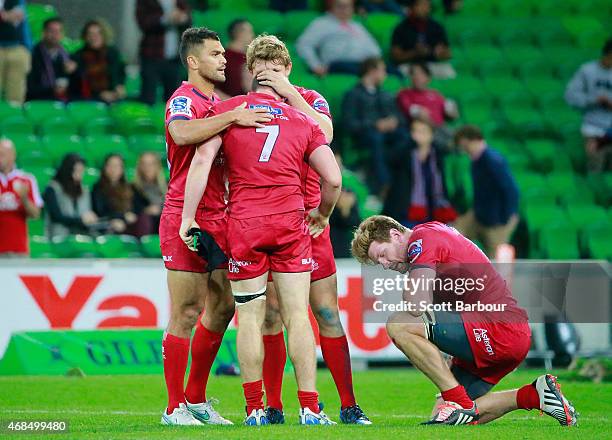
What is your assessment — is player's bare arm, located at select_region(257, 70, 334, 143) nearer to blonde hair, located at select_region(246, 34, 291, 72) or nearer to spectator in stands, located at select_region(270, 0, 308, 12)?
blonde hair, located at select_region(246, 34, 291, 72)

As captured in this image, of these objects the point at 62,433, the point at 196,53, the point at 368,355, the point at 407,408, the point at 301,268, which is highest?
the point at 196,53

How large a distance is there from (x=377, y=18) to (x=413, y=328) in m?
11.4

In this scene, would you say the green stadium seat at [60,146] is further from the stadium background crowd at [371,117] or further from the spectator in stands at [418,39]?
the spectator in stands at [418,39]

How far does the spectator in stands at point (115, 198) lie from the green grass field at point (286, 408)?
A: 2.53 m

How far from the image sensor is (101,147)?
1565cm

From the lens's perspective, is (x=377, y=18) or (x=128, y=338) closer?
(x=128, y=338)

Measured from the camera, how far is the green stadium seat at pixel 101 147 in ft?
51.0

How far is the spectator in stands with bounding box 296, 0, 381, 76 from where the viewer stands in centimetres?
1677

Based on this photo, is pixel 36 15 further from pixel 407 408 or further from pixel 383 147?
pixel 407 408

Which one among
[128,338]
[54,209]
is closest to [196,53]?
[128,338]

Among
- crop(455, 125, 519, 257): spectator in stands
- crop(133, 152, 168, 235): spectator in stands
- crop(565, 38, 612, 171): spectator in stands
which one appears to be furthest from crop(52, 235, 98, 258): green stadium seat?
crop(565, 38, 612, 171): spectator in stands

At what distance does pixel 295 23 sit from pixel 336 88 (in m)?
1.70

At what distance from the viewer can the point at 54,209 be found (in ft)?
45.0

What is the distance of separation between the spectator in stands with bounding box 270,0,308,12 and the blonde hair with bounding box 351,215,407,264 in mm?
10760
